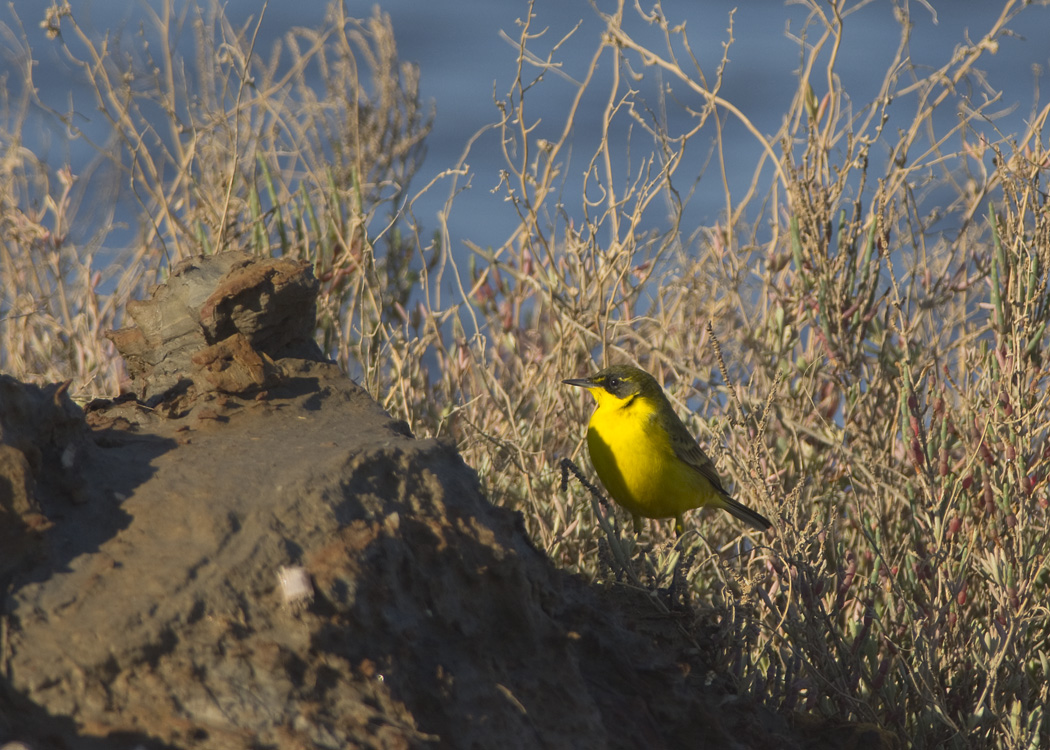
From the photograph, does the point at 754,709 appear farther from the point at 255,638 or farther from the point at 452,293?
the point at 452,293

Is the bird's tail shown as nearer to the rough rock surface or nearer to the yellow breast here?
the yellow breast

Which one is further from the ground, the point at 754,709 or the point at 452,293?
the point at 452,293

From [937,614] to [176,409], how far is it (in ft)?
A: 8.14

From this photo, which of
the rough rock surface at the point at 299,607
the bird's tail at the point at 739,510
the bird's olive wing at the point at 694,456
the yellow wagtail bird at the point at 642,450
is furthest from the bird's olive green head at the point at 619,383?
the rough rock surface at the point at 299,607

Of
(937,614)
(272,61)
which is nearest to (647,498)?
(937,614)

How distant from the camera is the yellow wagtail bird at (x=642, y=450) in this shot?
4.54 meters

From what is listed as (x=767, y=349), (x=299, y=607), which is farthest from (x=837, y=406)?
(x=299, y=607)

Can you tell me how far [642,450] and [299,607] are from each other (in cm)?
257

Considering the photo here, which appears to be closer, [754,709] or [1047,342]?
[754,709]

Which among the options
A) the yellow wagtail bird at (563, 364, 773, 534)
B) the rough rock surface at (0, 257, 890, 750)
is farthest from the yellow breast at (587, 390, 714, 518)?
the rough rock surface at (0, 257, 890, 750)

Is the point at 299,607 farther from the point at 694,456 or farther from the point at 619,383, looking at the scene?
the point at 694,456

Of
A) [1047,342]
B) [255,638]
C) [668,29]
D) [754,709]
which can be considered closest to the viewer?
[255,638]

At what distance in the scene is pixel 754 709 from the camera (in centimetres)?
300

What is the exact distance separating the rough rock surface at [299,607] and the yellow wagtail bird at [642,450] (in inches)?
62.2
